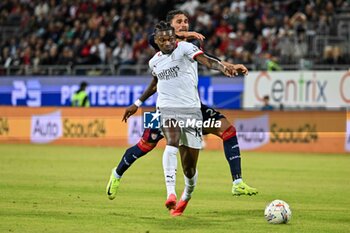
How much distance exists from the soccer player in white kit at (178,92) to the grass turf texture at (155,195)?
962mm

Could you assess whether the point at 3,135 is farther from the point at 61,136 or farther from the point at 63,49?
the point at 63,49

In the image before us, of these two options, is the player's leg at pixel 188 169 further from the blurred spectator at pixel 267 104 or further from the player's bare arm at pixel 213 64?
the blurred spectator at pixel 267 104

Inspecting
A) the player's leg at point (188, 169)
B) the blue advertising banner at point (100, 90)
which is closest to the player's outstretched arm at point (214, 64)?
the player's leg at point (188, 169)

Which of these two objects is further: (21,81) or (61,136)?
(21,81)

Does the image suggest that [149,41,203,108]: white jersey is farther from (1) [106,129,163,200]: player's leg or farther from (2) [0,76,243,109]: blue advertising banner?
(2) [0,76,243,109]: blue advertising banner

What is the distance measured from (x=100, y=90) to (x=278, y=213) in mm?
22281

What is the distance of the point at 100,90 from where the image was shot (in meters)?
32.2

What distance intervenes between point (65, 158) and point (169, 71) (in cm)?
1226

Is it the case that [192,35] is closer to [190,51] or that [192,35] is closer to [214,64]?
[190,51]

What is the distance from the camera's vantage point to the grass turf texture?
1022 cm

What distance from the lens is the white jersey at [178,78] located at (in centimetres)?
1107

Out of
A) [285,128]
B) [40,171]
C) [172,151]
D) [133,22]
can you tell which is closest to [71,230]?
[172,151]

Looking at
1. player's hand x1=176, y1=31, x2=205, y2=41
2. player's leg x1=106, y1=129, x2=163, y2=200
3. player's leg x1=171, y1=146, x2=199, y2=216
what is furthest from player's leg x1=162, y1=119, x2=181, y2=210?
player's hand x1=176, y1=31, x2=205, y2=41

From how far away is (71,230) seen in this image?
31.3 feet
